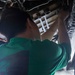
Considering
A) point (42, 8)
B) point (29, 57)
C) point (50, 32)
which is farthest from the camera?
point (42, 8)

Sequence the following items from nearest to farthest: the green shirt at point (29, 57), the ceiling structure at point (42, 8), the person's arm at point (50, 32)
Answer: the green shirt at point (29, 57)
the person's arm at point (50, 32)
the ceiling structure at point (42, 8)

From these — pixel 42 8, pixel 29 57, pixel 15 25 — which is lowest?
pixel 29 57

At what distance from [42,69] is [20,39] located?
0.18 meters

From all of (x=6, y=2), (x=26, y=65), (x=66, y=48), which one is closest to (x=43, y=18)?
(x=6, y=2)

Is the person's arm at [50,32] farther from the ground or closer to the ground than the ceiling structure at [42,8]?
closer to the ground

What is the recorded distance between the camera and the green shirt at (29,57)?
3.01 feet

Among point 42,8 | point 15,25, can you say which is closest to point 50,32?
point 15,25

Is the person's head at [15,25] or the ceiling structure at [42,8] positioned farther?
the ceiling structure at [42,8]

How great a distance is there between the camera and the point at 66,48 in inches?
41.3

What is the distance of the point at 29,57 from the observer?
3.05 ft

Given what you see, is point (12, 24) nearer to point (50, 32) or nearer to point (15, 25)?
point (15, 25)

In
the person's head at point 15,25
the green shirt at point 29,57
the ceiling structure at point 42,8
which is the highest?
the ceiling structure at point 42,8

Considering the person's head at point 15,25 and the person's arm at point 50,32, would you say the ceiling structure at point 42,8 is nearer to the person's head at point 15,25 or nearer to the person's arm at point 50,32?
the person's arm at point 50,32

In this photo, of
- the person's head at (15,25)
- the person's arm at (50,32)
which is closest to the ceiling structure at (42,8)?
the person's arm at (50,32)
